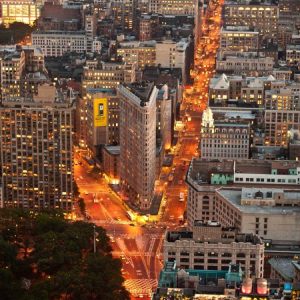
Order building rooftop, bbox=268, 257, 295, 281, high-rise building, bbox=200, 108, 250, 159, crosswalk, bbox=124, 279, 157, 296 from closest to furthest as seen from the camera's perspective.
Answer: building rooftop, bbox=268, 257, 295, 281
crosswalk, bbox=124, 279, 157, 296
high-rise building, bbox=200, 108, 250, 159

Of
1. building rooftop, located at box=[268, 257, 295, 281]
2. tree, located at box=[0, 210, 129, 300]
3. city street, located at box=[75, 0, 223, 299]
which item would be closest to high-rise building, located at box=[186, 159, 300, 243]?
city street, located at box=[75, 0, 223, 299]

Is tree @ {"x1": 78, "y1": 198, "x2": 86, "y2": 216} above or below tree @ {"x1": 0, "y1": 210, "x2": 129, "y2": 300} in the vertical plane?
below

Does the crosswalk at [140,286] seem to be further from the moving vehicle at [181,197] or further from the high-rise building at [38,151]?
the moving vehicle at [181,197]

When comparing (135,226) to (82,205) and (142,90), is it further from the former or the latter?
(142,90)

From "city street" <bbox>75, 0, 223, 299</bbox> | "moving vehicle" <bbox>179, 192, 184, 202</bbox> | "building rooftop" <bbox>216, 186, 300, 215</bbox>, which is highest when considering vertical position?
"building rooftop" <bbox>216, 186, 300, 215</bbox>

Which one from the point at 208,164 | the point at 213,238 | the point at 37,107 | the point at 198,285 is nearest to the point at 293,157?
the point at 208,164

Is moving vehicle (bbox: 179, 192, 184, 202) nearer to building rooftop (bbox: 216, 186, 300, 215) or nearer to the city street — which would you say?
the city street

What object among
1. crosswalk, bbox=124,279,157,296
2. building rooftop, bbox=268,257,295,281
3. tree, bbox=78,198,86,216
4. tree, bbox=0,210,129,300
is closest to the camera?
tree, bbox=0,210,129,300

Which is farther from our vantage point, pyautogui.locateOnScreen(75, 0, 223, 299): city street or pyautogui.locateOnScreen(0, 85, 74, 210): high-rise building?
pyautogui.locateOnScreen(0, 85, 74, 210): high-rise building
